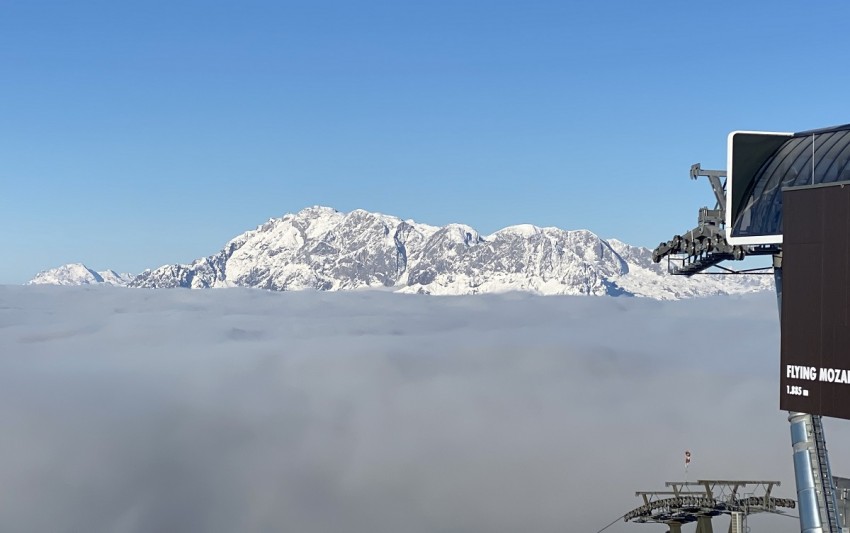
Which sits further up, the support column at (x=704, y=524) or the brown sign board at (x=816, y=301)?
the brown sign board at (x=816, y=301)

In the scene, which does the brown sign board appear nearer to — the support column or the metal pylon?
the metal pylon

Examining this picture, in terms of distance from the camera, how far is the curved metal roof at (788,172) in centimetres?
5856

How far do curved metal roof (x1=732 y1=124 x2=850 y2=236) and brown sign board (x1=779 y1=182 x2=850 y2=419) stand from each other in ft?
14.7

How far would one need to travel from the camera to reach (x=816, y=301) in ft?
174

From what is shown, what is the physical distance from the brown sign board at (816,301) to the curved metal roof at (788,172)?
14.7 feet

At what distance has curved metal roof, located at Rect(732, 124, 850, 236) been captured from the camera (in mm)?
58562

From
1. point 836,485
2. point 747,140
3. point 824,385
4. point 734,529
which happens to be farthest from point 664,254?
point 734,529

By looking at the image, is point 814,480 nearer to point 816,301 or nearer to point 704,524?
point 816,301

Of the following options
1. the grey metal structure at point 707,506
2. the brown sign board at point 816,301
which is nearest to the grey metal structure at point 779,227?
the brown sign board at point 816,301

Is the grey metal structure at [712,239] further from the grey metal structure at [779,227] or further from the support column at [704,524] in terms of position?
the support column at [704,524]

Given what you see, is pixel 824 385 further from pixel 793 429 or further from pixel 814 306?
pixel 793 429

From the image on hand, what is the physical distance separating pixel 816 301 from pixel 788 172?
10.8 meters

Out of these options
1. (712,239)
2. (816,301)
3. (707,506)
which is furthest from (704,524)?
(816,301)

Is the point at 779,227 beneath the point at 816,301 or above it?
above
